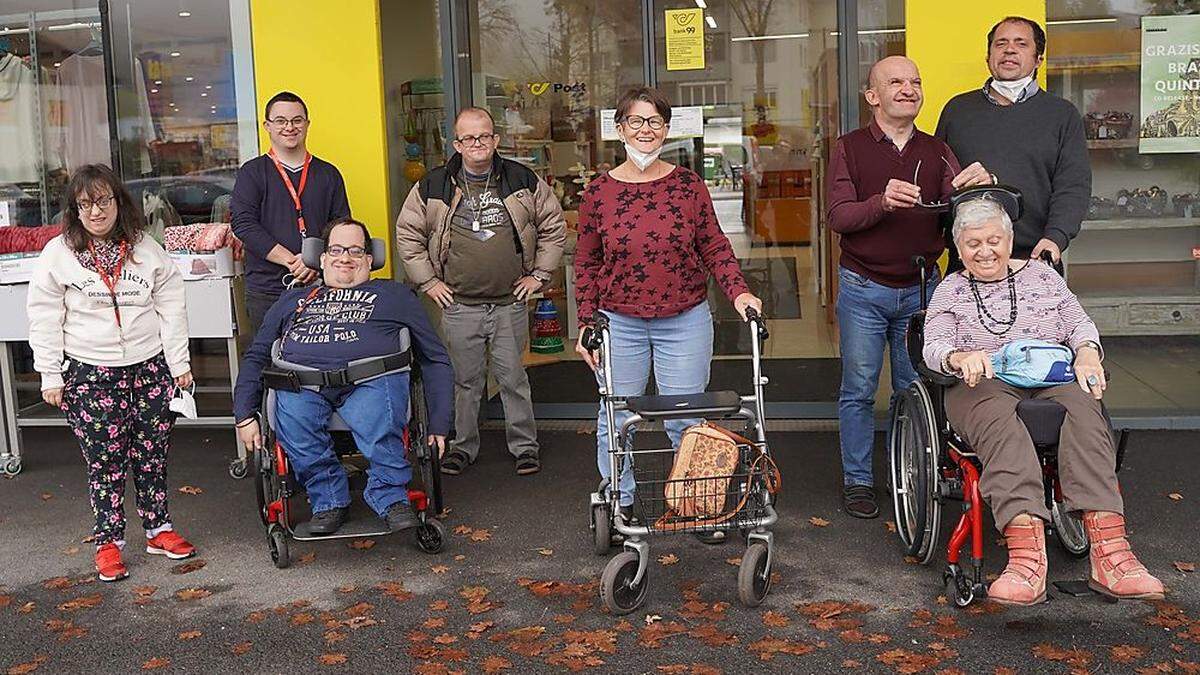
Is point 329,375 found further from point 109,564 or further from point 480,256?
point 480,256

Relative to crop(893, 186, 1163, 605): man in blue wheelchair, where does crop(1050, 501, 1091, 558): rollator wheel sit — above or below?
below

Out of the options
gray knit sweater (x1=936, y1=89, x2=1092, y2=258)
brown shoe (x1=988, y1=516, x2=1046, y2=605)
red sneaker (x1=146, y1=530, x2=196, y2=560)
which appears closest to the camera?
brown shoe (x1=988, y1=516, x2=1046, y2=605)

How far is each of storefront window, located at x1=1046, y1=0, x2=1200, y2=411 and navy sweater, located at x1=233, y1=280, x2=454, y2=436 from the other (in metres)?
3.59

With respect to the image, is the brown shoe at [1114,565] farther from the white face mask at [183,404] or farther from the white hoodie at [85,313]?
the white hoodie at [85,313]

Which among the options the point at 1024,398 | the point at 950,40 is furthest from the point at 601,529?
the point at 950,40

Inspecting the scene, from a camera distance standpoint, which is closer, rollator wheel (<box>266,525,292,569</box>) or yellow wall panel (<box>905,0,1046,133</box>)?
rollator wheel (<box>266,525,292,569</box>)

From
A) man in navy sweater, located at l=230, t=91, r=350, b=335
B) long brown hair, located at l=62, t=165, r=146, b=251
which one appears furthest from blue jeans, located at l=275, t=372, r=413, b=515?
man in navy sweater, located at l=230, t=91, r=350, b=335

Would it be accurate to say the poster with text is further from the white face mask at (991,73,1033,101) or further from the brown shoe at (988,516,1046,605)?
the brown shoe at (988,516,1046,605)

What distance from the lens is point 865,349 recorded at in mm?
5289

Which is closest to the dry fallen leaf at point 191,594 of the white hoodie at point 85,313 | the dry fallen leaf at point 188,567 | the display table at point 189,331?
the dry fallen leaf at point 188,567

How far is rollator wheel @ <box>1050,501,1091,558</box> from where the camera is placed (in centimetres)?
463

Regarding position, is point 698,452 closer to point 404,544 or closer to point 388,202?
point 404,544

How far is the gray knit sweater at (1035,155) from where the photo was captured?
5.21 metres

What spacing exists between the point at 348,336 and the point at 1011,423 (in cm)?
249
